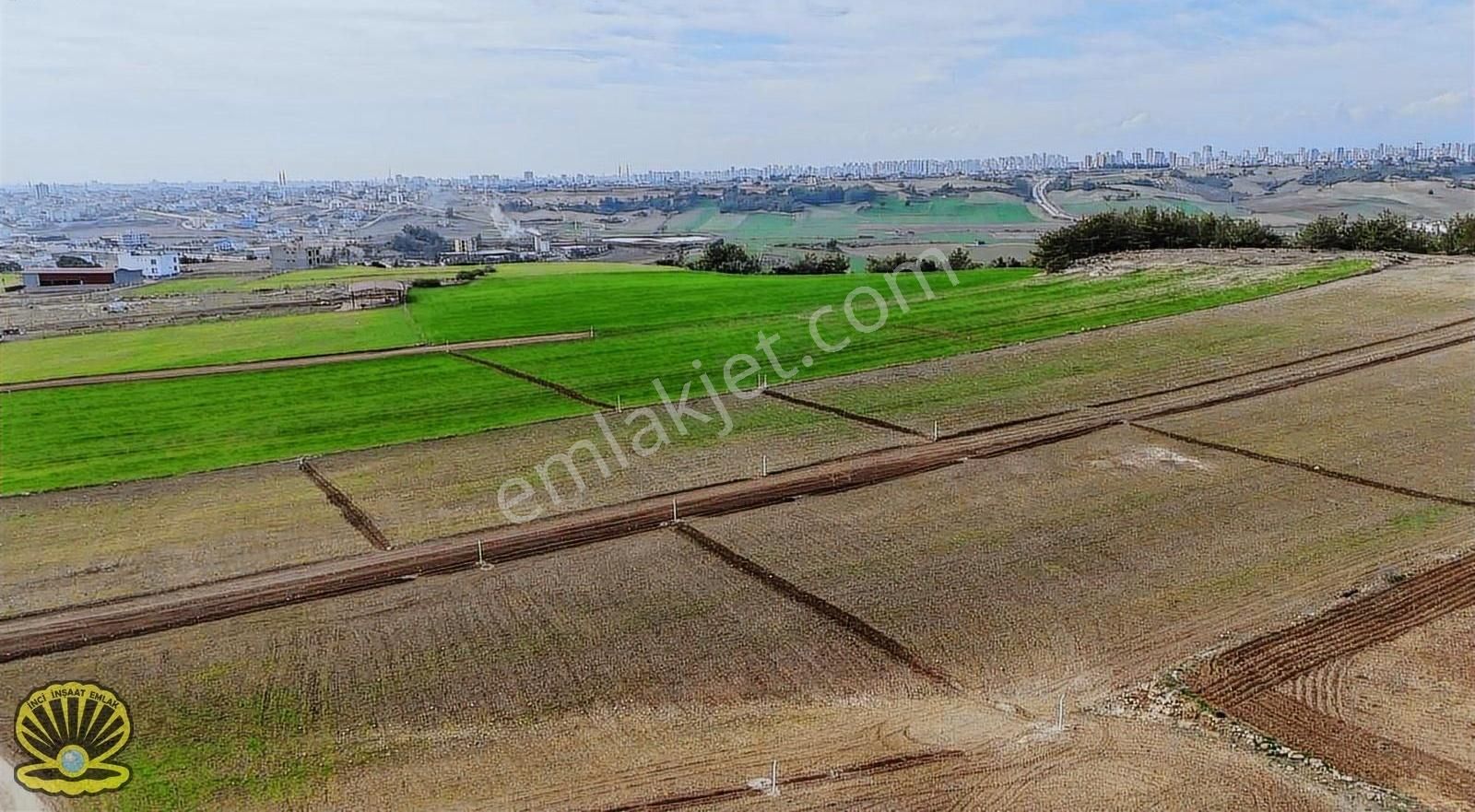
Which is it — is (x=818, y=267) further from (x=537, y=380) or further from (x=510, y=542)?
(x=510, y=542)

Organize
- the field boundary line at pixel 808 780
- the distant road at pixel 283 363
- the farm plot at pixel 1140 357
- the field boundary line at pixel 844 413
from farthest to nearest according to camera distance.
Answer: the distant road at pixel 283 363, the farm plot at pixel 1140 357, the field boundary line at pixel 844 413, the field boundary line at pixel 808 780

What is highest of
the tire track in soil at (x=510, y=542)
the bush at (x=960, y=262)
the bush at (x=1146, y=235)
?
the bush at (x=1146, y=235)

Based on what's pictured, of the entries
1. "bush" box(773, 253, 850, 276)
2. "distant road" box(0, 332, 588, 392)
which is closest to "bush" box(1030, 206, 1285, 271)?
"bush" box(773, 253, 850, 276)

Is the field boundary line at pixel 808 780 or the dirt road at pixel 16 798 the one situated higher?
the dirt road at pixel 16 798

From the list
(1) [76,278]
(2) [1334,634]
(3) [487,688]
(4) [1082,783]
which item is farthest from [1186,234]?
(1) [76,278]

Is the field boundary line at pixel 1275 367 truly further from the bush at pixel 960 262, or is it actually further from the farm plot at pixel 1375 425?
the bush at pixel 960 262

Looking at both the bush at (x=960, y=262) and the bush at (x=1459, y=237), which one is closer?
the bush at (x=1459, y=237)

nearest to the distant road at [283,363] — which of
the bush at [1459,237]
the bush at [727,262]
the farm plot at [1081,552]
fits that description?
the farm plot at [1081,552]
